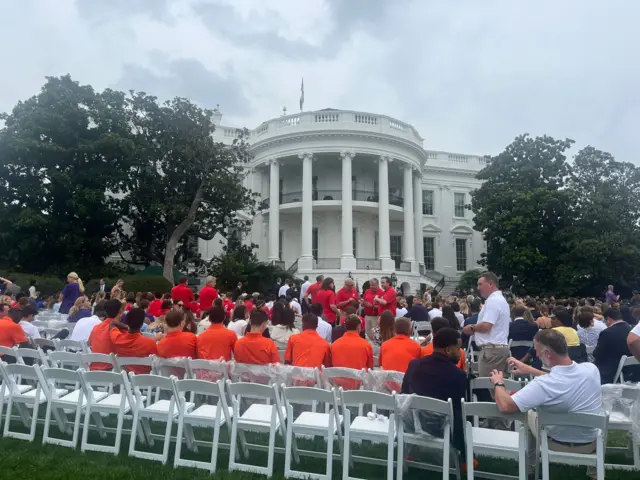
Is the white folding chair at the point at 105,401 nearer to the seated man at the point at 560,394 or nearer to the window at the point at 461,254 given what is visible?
the seated man at the point at 560,394

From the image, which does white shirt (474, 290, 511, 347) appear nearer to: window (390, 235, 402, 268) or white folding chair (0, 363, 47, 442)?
white folding chair (0, 363, 47, 442)

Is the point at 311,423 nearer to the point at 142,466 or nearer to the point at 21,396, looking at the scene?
the point at 142,466

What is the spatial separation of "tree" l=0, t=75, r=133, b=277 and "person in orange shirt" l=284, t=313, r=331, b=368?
20977 mm

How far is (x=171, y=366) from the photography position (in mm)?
6105

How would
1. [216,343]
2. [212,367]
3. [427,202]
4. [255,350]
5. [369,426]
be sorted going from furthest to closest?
1. [427,202]
2. [216,343]
3. [255,350]
4. [212,367]
5. [369,426]

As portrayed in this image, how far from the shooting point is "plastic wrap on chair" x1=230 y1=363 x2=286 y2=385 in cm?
567

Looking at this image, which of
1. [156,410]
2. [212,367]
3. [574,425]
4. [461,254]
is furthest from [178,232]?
[574,425]

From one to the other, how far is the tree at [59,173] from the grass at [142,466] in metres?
21.0

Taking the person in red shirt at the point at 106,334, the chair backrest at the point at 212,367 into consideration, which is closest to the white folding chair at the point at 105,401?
the chair backrest at the point at 212,367

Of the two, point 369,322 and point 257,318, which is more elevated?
point 257,318

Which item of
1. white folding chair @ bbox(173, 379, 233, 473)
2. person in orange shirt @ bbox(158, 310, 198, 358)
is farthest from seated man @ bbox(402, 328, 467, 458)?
person in orange shirt @ bbox(158, 310, 198, 358)

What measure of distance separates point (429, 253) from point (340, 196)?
10.6m

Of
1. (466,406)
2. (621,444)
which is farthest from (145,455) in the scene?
(621,444)

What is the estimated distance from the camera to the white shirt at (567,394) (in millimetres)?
3994
